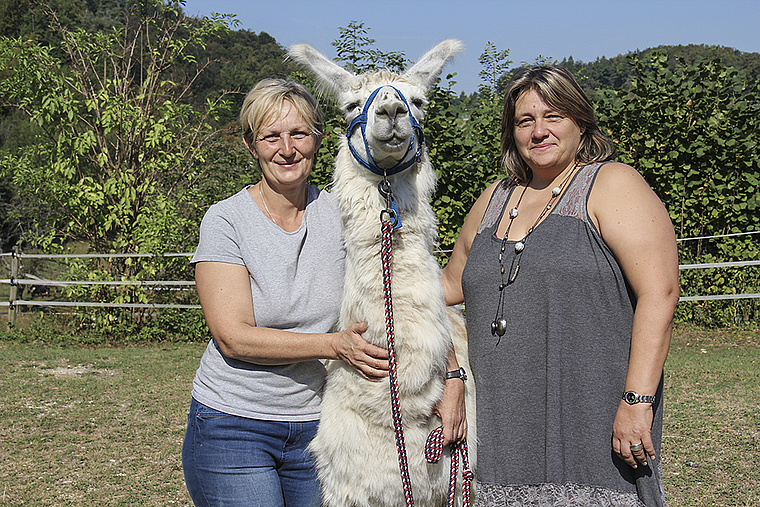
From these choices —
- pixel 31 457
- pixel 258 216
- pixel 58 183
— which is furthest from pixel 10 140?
pixel 258 216

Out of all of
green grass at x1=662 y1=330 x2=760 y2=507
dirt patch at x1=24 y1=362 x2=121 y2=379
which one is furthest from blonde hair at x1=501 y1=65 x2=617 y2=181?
dirt patch at x1=24 y1=362 x2=121 y2=379

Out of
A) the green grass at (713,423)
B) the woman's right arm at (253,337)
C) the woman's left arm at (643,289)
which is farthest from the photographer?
the green grass at (713,423)

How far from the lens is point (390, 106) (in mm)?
1895

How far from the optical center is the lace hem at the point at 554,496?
70.4 inches

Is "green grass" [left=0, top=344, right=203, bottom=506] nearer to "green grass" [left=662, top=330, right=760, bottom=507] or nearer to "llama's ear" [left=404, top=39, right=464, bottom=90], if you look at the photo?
"llama's ear" [left=404, top=39, right=464, bottom=90]

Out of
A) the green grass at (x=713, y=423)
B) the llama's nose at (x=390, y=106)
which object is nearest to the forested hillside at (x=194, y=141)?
the green grass at (x=713, y=423)

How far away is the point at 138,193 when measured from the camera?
29.3 ft

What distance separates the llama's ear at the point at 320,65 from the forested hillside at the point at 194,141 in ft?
15.9

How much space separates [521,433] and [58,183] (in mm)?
8117

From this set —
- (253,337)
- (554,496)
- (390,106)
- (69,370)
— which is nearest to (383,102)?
(390,106)

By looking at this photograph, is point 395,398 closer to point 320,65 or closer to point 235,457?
point 235,457

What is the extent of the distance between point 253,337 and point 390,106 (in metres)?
0.80

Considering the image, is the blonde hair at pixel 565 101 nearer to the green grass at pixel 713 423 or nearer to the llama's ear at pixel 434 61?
the llama's ear at pixel 434 61

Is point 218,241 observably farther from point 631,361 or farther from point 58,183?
point 58,183
